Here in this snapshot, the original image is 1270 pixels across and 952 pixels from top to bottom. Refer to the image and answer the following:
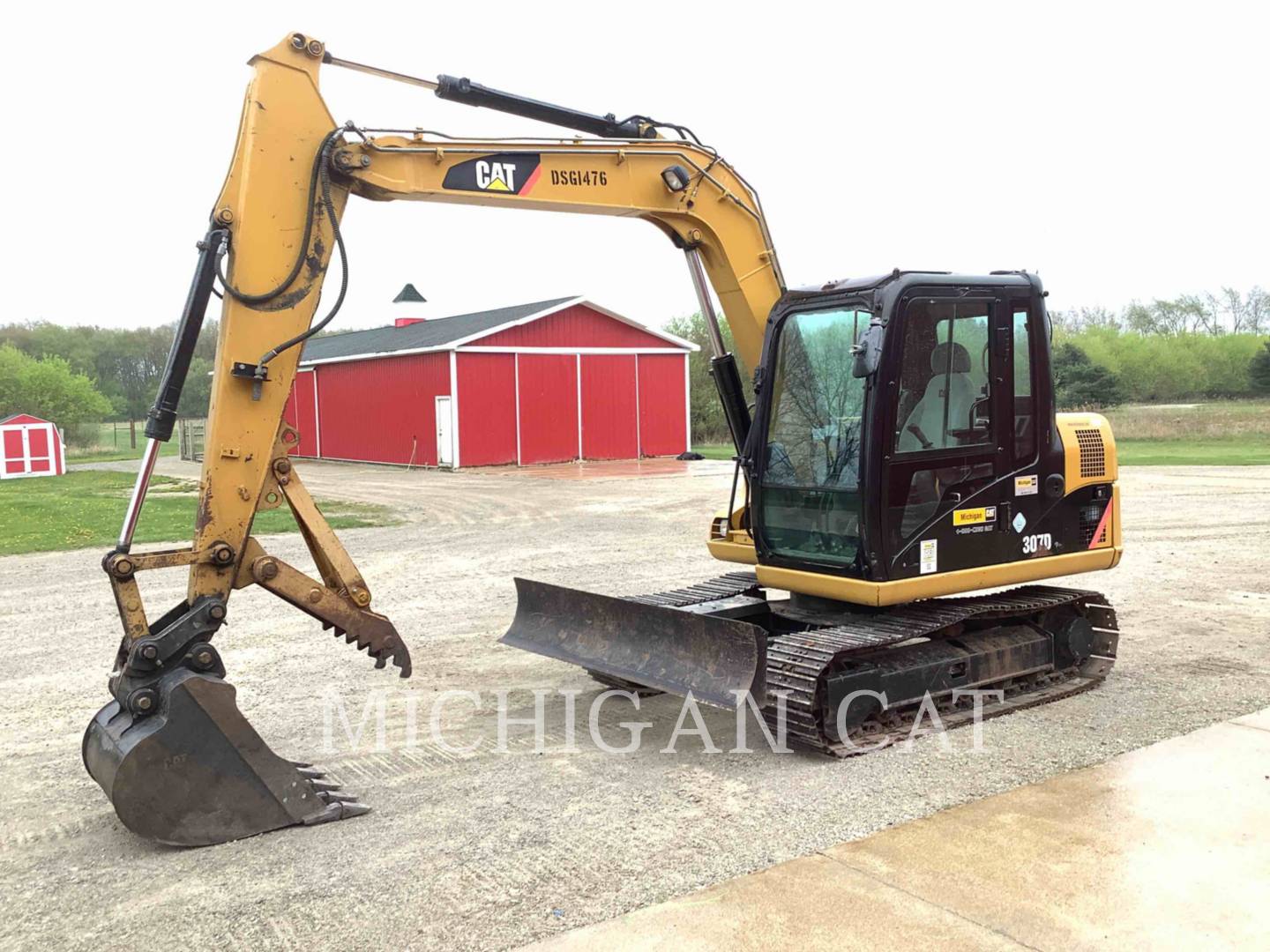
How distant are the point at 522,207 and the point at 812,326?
1.77 meters

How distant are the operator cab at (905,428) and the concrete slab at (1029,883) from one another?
1583mm

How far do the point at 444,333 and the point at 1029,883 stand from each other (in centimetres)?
2782

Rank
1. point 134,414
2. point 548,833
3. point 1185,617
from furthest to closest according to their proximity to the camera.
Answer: point 134,414 → point 1185,617 → point 548,833

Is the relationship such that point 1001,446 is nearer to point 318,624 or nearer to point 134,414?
point 318,624

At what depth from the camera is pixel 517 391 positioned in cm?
2819

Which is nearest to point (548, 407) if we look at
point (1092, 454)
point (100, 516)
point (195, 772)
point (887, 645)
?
point (100, 516)

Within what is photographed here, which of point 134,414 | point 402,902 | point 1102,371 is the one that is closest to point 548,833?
point 402,902

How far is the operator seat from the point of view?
5.92m

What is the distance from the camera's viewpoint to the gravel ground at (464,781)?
394cm

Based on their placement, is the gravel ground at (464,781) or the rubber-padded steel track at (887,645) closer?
the gravel ground at (464,781)

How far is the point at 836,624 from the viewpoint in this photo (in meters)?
6.33

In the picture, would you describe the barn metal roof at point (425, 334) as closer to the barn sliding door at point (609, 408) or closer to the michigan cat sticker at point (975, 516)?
the barn sliding door at point (609, 408)

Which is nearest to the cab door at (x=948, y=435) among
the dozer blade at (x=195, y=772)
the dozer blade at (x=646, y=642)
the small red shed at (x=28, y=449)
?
the dozer blade at (x=646, y=642)

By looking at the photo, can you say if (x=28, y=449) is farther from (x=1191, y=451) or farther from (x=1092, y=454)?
(x=1191, y=451)
